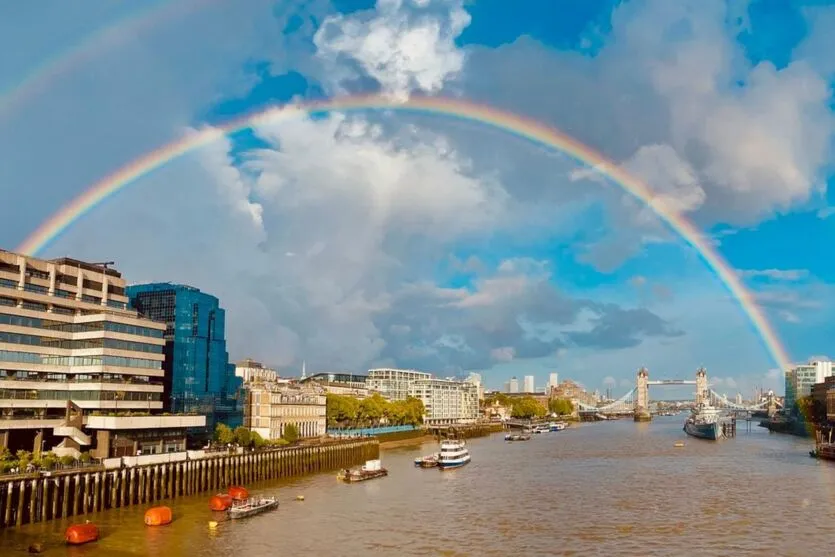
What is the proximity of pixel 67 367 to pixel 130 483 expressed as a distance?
72.9ft

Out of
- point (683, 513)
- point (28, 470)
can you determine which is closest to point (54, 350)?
point (28, 470)

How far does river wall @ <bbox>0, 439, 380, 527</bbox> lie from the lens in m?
58.7

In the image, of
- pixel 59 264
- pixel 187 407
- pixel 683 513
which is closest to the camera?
pixel 683 513

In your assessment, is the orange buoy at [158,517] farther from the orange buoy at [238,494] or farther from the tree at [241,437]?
the tree at [241,437]

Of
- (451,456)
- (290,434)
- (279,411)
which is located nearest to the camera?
(451,456)

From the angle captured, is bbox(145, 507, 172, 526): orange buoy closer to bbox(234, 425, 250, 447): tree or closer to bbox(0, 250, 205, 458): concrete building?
bbox(0, 250, 205, 458): concrete building

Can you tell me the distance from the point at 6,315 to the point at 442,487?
51800 millimetres

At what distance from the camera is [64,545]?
171 feet

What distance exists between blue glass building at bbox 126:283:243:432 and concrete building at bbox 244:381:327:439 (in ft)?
9.27

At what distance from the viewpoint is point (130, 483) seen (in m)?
69.8

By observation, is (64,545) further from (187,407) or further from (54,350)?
(187,407)

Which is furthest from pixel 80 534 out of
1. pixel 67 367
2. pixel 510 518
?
pixel 67 367

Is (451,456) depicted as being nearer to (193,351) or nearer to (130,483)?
(193,351)

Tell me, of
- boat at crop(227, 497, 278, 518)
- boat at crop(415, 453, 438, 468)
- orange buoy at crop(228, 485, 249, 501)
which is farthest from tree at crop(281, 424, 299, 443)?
boat at crop(227, 497, 278, 518)
